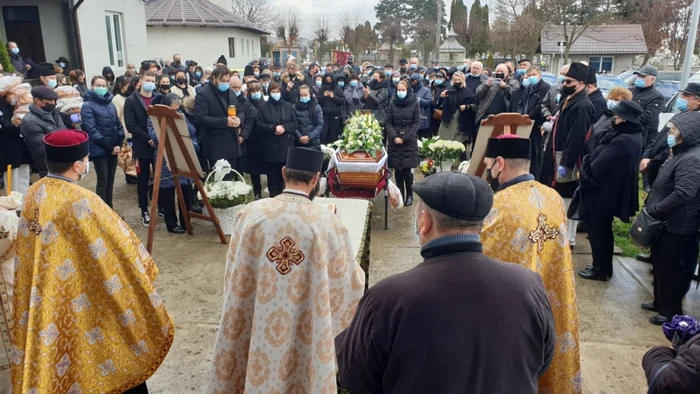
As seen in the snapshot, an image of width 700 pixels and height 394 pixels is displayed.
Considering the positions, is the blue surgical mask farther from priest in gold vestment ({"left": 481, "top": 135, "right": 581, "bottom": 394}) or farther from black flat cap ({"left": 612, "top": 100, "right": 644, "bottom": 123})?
black flat cap ({"left": 612, "top": 100, "right": 644, "bottom": 123})

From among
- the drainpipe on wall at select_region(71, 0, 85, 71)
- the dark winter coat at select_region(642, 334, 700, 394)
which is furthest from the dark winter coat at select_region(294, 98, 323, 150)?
the drainpipe on wall at select_region(71, 0, 85, 71)

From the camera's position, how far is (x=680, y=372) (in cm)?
230

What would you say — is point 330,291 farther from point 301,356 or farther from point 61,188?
point 61,188

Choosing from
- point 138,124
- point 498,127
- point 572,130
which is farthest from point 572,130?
point 138,124

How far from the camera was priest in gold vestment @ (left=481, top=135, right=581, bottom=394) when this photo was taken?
3.06m

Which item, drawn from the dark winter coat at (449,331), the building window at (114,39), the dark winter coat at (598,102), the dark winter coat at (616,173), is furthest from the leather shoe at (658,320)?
the building window at (114,39)

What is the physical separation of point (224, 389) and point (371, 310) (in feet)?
5.56

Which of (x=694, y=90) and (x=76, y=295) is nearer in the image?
(x=76, y=295)

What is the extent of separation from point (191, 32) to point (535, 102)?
26276mm

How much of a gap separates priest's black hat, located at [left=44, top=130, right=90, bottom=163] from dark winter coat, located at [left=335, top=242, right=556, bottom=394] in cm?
234

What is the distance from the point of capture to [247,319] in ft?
9.91

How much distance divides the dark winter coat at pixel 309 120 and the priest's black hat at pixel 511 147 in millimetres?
5815

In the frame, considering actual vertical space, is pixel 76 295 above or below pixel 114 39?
below

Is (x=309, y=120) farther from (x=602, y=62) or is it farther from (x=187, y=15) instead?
(x=602, y=62)
